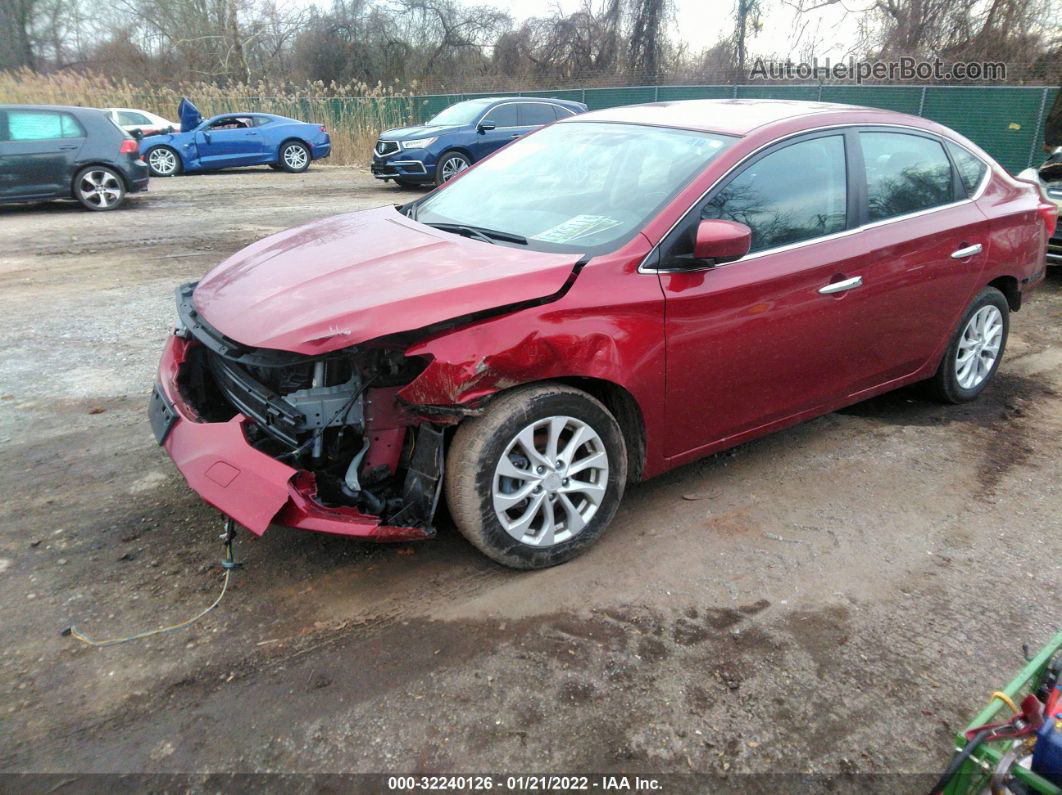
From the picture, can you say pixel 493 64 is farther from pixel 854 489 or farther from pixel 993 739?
pixel 993 739

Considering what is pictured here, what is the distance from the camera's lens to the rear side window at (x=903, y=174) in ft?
13.1

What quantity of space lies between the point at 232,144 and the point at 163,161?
1.54 metres

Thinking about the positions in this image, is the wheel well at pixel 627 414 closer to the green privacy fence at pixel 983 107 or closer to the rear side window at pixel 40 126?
the rear side window at pixel 40 126

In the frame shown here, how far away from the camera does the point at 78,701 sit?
8.27 feet

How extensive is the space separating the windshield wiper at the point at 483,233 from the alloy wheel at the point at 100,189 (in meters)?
10.5

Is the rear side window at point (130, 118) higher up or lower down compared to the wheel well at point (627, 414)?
higher up

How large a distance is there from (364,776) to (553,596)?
1023mm

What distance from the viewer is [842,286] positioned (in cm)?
373

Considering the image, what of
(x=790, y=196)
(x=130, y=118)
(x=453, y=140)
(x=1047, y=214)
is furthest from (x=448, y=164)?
(x=790, y=196)

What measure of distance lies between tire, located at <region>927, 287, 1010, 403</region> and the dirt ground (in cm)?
26

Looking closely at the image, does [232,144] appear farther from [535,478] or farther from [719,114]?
[535,478]

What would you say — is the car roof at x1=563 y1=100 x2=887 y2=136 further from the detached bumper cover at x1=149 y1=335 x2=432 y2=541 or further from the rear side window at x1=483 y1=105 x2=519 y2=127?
the rear side window at x1=483 y1=105 x2=519 y2=127

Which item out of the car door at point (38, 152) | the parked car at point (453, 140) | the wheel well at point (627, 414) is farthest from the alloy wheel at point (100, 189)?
the wheel well at point (627, 414)

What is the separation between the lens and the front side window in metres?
3.48
